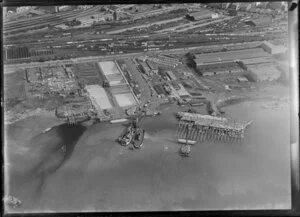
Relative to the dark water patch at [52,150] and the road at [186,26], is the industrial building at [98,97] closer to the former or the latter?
the dark water patch at [52,150]

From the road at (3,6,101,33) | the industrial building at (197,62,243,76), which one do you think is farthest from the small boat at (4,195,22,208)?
the industrial building at (197,62,243,76)

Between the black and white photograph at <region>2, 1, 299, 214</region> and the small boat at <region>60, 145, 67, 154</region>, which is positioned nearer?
the black and white photograph at <region>2, 1, 299, 214</region>

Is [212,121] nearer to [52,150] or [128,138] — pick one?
[128,138]

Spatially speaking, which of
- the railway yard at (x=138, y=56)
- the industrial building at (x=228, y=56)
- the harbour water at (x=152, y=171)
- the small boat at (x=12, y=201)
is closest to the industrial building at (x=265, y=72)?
the railway yard at (x=138, y=56)

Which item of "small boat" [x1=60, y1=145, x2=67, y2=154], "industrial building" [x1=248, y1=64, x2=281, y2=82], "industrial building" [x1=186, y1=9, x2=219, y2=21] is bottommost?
"small boat" [x1=60, y1=145, x2=67, y2=154]

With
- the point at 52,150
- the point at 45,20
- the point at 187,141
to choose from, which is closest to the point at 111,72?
the point at 45,20

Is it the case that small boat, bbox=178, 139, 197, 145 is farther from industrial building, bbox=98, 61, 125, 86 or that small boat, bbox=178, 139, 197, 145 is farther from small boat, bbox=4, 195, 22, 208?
small boat, bbox=4, 195, 22, 208
